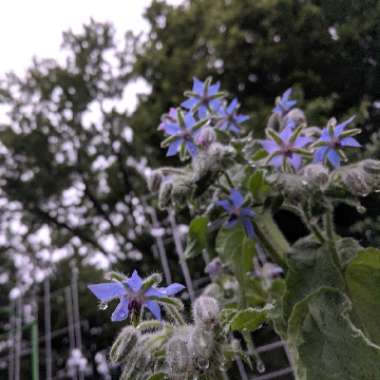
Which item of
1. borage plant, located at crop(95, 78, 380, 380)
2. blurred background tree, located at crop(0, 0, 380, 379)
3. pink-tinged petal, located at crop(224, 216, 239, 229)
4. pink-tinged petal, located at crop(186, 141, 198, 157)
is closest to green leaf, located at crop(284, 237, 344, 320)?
borage plant, located at crop(95, 78, 380, 380)

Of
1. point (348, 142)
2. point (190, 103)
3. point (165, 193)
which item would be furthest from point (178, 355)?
point (190, 103)

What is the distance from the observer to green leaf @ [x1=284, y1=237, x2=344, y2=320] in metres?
0.53

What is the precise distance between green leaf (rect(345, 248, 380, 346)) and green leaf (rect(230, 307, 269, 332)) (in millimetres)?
102

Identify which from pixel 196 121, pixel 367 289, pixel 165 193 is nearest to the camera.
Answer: pixel 367 289

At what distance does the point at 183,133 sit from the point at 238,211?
0.15 m

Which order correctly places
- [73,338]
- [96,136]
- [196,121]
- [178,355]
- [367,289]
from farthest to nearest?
[96,136] < [73,338] < [196,121] < [367,289] < [178,355]

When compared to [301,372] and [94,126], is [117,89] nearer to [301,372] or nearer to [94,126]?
[94,126]

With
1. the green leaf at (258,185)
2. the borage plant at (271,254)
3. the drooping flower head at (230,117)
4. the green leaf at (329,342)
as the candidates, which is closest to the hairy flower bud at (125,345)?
the borage plant at (271,254)

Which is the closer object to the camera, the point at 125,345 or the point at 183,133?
the point at 125,345

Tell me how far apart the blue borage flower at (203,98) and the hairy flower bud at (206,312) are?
0.42 meters

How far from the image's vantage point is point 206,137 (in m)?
0.64

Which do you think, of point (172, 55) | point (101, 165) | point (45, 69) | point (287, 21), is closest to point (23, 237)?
point (101, 165)

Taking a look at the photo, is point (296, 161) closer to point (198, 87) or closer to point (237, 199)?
point (237, 199)

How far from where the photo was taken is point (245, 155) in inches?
28.8
